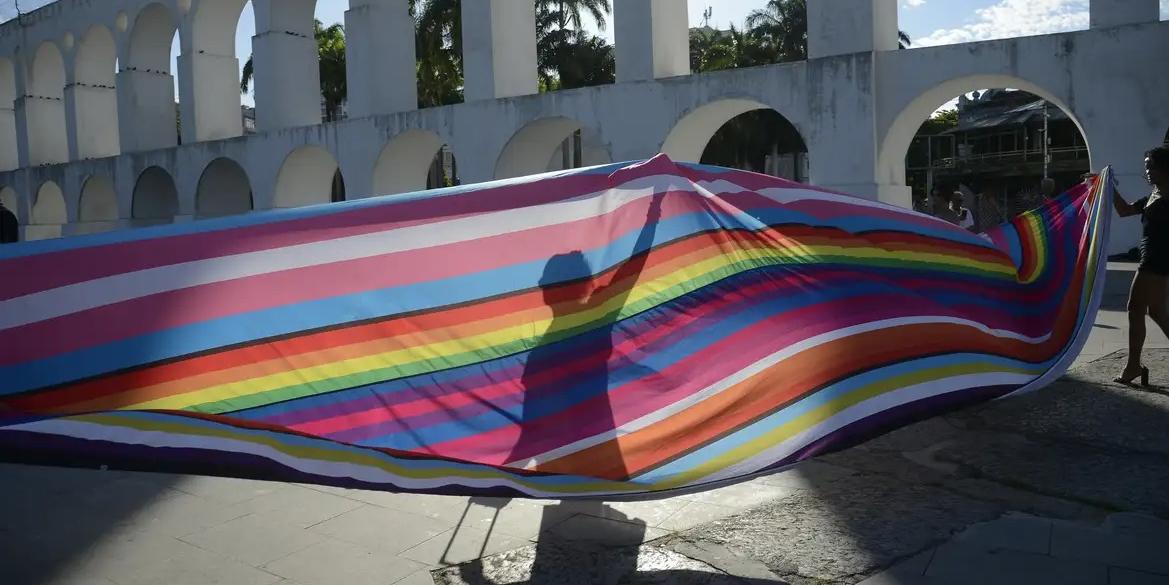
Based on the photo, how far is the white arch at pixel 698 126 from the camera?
47.8 ft

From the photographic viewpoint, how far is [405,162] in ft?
63.7

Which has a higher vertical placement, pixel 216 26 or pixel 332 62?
pixel 332 62

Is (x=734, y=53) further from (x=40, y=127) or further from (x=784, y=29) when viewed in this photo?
(x=40, y=127)

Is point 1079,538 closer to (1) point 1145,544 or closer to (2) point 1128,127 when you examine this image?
(1) point 1145,544

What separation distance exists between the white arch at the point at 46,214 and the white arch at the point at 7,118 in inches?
131

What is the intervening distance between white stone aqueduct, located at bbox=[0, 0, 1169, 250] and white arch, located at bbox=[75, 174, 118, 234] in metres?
0.07

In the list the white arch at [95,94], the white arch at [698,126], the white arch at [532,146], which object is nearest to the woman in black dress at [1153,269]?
the white arch at [698,126]

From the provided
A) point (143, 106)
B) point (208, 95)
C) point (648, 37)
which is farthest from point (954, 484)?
point (143, 106)

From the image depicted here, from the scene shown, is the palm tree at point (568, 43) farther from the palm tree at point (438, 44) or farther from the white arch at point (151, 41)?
the white arch at point (151, 41)

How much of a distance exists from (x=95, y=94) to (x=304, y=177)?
1106cm

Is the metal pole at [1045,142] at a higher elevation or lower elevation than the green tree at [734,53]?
lower

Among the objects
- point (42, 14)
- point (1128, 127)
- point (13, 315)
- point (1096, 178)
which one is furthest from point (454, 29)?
point (13, 315)

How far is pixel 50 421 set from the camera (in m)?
2.67

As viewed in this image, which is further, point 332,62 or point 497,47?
point 332,62
